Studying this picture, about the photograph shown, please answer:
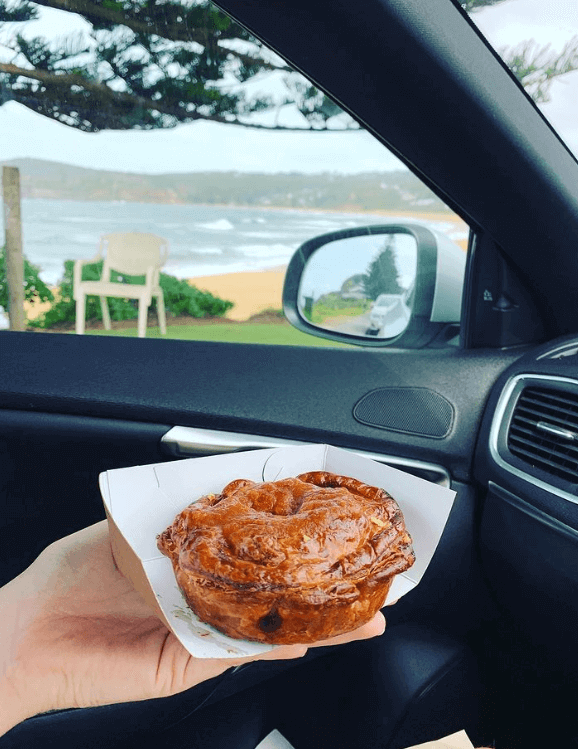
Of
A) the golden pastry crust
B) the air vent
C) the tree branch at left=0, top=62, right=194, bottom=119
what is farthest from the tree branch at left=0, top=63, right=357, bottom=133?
the golden pastry crust

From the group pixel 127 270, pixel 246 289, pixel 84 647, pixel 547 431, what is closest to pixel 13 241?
pixel 127 270

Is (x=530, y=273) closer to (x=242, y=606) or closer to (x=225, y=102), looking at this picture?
(x=225, y=102)

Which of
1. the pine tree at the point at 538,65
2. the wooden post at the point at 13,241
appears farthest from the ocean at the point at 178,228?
the pine tree at the point at 538,65

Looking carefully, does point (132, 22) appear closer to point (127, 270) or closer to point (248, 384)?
point (127, 270)

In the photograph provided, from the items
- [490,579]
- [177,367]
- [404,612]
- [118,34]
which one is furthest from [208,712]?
[118,34]

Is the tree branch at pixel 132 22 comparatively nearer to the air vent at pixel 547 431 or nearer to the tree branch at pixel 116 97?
the tree branch at pixel 116 97

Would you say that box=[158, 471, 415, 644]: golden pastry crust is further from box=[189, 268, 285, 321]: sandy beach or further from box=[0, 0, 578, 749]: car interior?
box=[189, 268, 285, 321]: sandy beach
